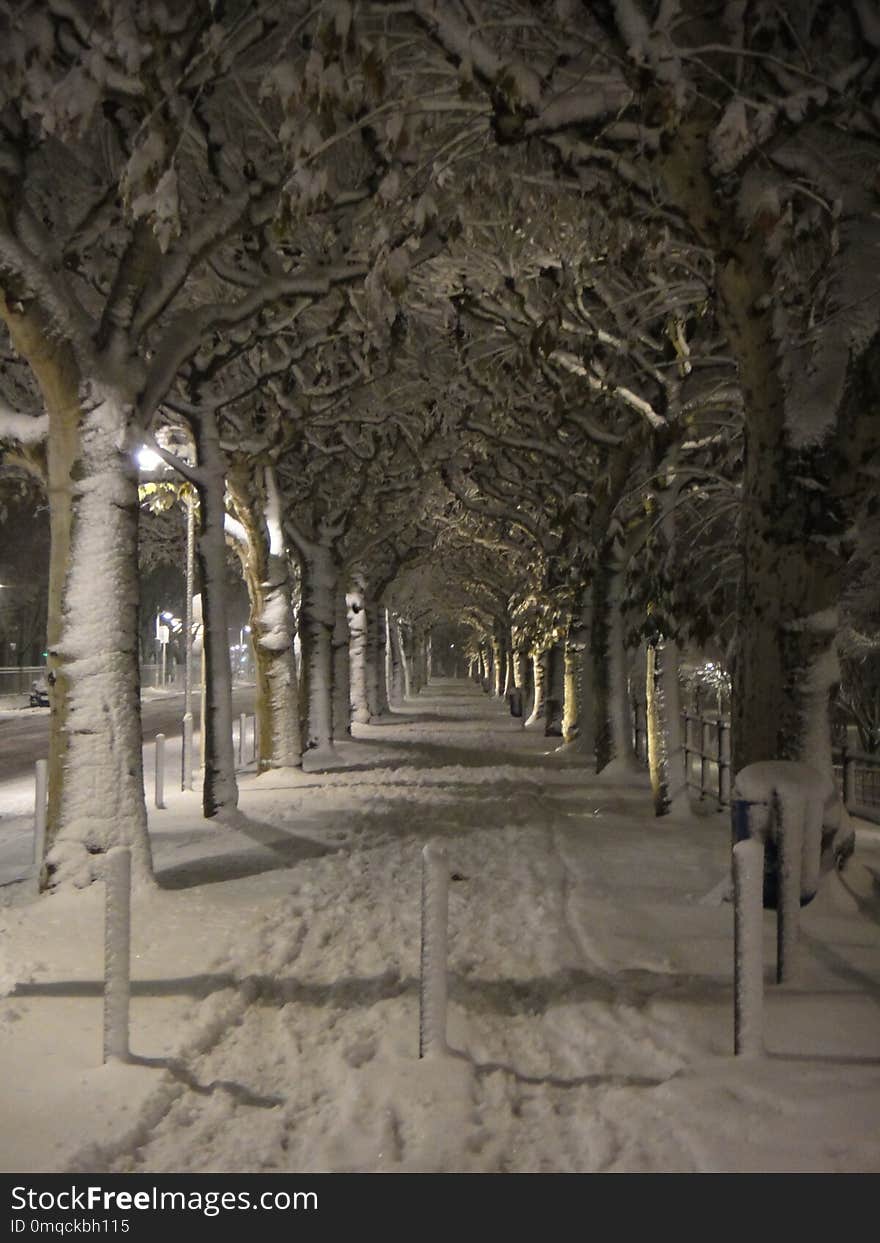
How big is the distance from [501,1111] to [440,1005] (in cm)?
72

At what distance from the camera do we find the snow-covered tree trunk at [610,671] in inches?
719

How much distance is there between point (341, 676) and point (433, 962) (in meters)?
20.9

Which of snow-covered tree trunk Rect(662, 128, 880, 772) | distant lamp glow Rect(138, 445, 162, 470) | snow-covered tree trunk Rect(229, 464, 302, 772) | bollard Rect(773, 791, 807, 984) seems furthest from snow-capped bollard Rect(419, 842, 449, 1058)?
snow-covered tree trunk Rect(229, 464, 302, 772)

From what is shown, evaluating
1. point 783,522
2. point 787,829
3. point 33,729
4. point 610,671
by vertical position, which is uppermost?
point 783,522

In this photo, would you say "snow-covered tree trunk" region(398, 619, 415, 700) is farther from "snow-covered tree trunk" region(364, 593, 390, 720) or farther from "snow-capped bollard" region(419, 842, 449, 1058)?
"snow-capped bollard" region(419, 842, 449, 1058)

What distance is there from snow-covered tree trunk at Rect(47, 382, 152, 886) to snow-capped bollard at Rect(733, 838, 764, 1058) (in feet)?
17.1

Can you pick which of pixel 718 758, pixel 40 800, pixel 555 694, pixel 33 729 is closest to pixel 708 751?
pixel 718 758

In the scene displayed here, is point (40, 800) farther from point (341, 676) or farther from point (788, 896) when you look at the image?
point (341, 676)

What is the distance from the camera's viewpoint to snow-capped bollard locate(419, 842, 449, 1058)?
212 inches

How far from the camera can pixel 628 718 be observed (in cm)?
1909

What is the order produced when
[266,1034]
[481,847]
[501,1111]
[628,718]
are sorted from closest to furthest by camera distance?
[501,1111] → [266,1034] → [481,847] → [628,718]

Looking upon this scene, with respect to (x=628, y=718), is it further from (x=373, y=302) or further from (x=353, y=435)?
(x=373, y=302)

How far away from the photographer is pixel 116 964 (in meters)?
5.26
